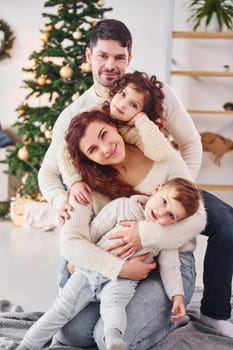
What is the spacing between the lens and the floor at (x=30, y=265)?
10.0ft

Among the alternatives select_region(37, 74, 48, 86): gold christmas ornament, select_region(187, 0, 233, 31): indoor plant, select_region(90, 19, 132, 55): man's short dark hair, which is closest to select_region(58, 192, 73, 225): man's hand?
select_region(90, 19, 132, 55): man's short dark hair

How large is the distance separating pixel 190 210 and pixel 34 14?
13.2 ft

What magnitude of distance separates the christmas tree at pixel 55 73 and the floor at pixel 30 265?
551 millimetres

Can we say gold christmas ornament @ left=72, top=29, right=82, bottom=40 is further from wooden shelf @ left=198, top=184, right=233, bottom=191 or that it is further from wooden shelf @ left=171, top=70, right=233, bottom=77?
wooden shelf @ left=198, top=184, right=233, bottom=191

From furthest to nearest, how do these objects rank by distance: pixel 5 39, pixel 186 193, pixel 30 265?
1. pixel 5 39
2. pixel 30 265
3. pixel 186 193

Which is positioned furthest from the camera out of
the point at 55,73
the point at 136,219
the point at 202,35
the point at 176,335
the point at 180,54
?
the point at 180,54

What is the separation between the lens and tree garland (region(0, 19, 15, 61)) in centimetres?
566

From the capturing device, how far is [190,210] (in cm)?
205

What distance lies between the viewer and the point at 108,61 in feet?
7.89

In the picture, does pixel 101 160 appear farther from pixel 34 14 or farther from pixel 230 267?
pixel 34 14

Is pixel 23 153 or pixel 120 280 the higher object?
pixel 120 280

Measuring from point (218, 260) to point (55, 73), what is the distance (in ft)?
8.73

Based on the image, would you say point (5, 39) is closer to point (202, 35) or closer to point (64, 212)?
point (202, 35)

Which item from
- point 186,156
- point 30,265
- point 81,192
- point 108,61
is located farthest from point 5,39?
point 81,192
